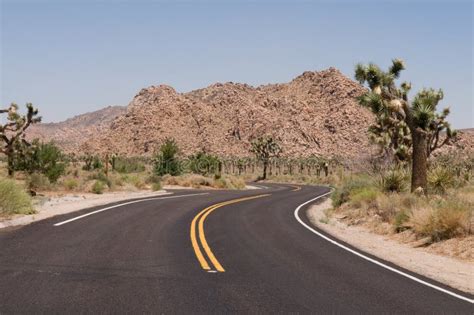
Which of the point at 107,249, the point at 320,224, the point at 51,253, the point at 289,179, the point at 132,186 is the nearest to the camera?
the point at 51,253

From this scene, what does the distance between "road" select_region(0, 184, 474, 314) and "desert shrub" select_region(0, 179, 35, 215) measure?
6.85 feet

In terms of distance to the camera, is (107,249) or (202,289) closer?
(202,289)

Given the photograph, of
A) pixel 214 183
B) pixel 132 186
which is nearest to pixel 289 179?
pixel 214 183

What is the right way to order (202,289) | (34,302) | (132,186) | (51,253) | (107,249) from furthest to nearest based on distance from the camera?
(132,186)
(107,249)
(51,253)
(202,289)
(34,302)

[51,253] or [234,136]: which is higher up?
[234,136]

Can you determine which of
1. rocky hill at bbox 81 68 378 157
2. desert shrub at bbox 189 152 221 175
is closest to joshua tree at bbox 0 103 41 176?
desert shrub at bbox 189 152 221 175

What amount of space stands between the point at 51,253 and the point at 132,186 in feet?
89.9

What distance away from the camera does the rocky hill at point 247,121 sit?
15975 centimetres

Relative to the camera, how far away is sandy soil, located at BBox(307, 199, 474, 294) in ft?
33.6

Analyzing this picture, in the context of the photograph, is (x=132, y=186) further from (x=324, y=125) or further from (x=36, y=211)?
(x=324, y=125)

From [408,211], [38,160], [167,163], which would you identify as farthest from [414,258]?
[167,163]

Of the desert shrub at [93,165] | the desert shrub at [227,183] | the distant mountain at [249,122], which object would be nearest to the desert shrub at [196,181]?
the desert shrub at [227,183]

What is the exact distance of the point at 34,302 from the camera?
7.06 meters

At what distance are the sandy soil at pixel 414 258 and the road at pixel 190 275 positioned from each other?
680 mm
